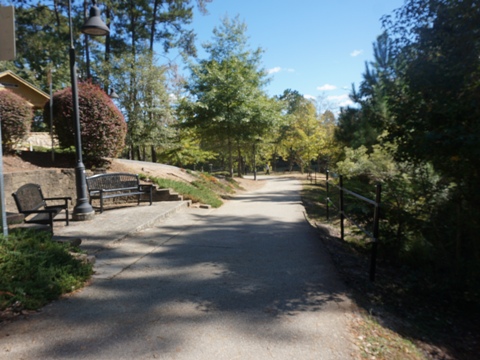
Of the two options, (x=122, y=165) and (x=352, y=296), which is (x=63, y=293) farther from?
(x=122, y=165)

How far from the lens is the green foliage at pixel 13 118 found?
8.66m

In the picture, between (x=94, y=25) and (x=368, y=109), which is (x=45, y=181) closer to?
(x=94, y=25)

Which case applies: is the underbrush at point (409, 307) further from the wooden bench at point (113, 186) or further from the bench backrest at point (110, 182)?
the bench backrest at point (110, 182)

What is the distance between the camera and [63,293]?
3639 mm

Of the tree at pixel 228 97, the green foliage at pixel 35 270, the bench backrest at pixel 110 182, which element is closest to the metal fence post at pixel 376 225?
the green foliage at pixel 35 270

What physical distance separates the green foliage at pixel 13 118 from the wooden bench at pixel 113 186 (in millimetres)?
2321

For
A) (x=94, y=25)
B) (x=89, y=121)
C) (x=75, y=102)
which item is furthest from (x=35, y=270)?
(x=89, y=121)

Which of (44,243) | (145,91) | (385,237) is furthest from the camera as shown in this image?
(145,91)

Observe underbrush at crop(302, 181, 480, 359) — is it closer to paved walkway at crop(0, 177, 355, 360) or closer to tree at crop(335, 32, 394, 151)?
paved walkway at crop(0, 177, 355, 360)

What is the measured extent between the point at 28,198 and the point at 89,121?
4363 millimetres

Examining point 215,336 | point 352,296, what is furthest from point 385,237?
point 215,336

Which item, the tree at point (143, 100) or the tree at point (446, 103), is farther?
the tree at point (143, 100)

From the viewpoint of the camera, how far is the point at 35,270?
3.71 metres

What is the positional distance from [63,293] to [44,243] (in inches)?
39.0
